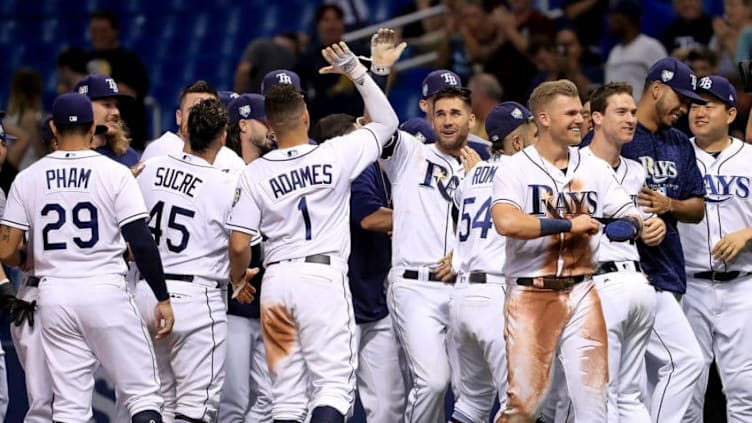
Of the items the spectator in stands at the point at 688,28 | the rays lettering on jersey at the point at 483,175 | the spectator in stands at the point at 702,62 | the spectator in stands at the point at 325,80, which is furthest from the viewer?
the spectator in stands at the point at 688,28

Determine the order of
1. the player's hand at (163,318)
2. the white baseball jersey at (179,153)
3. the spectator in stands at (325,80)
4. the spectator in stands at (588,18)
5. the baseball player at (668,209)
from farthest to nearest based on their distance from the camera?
the spectator in stands at (588,18)
the spectator in stands at (325,80)
the white baseball jersey at (179,153)
the baseball player at (668,209)
the player's hand at (163,318)

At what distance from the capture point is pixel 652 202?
817cm

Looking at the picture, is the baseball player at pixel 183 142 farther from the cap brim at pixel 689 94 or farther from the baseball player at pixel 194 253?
the cap brim at pixel 689 94

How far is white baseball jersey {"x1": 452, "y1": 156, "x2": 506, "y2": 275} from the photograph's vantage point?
8.12 metres

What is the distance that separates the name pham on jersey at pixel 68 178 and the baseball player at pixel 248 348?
1199 millimetres

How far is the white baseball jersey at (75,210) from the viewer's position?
7.54 metres

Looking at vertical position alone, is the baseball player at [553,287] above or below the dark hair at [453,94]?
below

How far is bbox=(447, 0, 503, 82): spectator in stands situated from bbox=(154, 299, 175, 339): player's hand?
5718 millimetres

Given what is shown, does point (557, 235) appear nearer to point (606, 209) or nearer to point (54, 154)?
point (606, 209)

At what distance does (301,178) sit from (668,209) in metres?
2.06

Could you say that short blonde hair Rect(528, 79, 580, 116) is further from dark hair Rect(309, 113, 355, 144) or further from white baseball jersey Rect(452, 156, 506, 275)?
dark hair Rect(309, 113, 355, 144)

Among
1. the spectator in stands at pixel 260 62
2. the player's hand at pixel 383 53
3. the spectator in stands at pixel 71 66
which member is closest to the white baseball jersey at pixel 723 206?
the player's hand at pixel 383 53

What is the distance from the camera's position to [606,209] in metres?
7.55

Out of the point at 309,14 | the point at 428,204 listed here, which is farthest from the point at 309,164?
the point at 309,14
